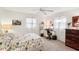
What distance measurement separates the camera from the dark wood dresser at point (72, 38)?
277cm

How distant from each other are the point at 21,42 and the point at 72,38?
1182 millimetres

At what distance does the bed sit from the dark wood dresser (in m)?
0.60

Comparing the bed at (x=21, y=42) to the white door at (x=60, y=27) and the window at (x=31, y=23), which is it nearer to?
the window at (x=31, y=23)

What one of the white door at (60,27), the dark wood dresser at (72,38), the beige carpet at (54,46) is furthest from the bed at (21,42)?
the dark wood dresser at (72,38)

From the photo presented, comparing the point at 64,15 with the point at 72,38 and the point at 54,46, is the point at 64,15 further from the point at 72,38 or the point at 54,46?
the point at 54,46

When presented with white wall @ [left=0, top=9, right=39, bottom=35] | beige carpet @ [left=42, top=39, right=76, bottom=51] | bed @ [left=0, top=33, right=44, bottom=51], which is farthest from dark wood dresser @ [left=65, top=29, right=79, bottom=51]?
white wall @ [left=0, top=9, right=39, bottom=35]

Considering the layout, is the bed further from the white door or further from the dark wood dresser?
the dark wood dresser

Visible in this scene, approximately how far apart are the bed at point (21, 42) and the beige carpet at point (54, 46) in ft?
0.35

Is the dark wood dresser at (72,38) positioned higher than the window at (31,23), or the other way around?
the window at (31,23)
